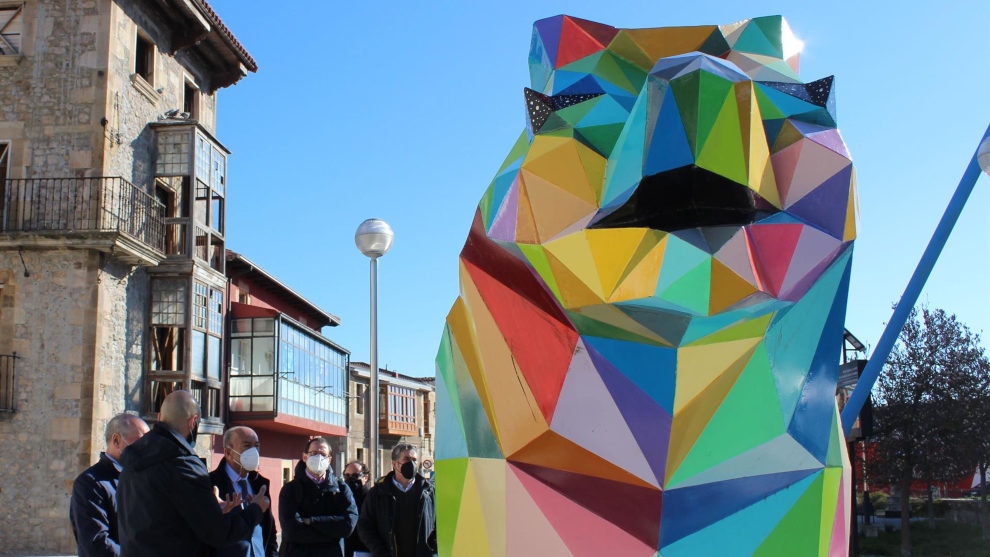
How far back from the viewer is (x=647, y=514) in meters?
2.70

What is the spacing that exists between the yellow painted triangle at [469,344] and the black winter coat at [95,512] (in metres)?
2.53

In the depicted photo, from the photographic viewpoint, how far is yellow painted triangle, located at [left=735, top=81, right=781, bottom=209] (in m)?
2.74

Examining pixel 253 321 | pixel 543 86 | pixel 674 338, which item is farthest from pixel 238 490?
pixel 253 321

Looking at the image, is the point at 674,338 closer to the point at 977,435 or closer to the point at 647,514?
the point at 647,514

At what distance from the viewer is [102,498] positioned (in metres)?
5.06

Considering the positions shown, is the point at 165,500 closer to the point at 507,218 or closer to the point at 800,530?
the point at 507,218

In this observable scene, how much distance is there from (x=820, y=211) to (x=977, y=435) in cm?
2443

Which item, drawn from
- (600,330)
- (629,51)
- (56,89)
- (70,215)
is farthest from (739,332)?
(56,89)

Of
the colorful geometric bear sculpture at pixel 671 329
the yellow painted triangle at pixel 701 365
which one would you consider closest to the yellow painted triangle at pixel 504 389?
the colorful geometric bear sculpture at pixel 671 329

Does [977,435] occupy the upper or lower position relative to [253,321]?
lower

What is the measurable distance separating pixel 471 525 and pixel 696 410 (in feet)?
3.19

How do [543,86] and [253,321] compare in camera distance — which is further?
[253,321]

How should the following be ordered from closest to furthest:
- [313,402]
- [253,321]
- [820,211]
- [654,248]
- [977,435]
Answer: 1. [654,248]
2. [820,211]
3. [977,435]
4. [253,321]
5. [313,402]

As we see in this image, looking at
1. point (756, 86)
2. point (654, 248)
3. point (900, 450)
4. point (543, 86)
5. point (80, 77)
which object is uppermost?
point (80, 77)
